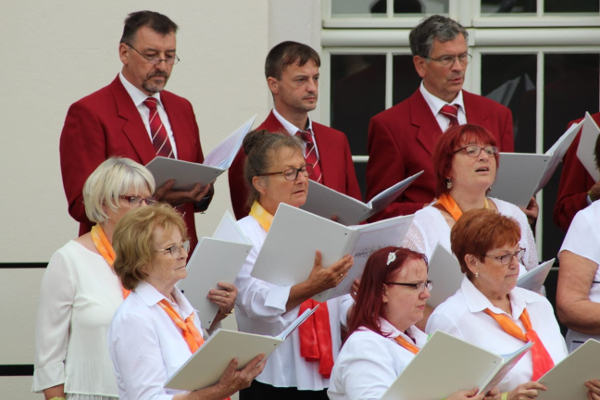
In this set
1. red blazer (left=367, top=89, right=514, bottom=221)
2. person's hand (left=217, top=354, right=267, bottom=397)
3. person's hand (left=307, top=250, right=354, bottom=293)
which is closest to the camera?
person's hand (left=217, top=354, right=267, bottom=397)

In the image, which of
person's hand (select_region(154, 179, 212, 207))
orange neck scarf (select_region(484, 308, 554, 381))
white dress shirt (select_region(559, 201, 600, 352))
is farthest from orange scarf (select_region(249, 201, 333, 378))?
white dress shirt (select_region(559, 201, 600, 352))

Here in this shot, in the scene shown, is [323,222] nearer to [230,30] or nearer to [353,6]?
[230,30]

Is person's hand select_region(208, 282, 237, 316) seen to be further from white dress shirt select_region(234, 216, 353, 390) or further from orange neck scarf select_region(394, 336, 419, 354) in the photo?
orange neck scarf select_region(394, 336, 419, 354)

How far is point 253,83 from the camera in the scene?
6.22m

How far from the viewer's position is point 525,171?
190 inches

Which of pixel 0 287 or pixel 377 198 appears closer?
pixel 377 198

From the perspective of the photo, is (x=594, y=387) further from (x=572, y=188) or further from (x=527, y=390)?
(x=572, y=188)

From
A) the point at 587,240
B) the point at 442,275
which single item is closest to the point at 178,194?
the point at 442,275

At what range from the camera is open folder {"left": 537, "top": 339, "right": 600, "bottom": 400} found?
3547 millimetres

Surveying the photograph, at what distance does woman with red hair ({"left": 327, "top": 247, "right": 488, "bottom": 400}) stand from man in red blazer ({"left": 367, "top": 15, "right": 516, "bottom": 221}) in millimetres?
1340

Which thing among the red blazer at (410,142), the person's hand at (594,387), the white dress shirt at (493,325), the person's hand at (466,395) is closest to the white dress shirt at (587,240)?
the white dress shirt at (493,325)

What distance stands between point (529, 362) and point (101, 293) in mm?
1689

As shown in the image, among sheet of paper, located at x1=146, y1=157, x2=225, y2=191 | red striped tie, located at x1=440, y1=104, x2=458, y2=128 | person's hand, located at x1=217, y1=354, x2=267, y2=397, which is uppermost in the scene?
red striped tie, located at x1=440, y1=104, x2=458, y2=128

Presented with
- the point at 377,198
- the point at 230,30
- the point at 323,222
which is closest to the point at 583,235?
the point at 377,198
